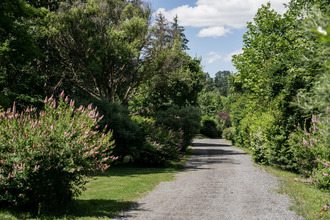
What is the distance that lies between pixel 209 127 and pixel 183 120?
29287mm

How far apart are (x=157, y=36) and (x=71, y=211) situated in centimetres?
1696

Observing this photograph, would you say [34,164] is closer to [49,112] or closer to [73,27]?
[49,112]

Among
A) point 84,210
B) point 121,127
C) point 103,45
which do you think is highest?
point 103,45

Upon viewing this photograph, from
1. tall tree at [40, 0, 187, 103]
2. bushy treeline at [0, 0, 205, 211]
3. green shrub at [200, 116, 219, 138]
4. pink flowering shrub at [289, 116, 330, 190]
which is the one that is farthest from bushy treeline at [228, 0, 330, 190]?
green shrub at [200, 116, 219, 138]

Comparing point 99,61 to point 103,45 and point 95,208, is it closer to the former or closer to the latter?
point 103,45

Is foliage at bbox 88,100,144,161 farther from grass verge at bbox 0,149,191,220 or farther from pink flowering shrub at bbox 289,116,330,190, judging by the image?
pink flowering shrub at bbox 289,116,330,190

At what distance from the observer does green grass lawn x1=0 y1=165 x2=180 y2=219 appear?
7355mm

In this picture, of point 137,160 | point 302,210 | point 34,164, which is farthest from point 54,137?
point 137,160

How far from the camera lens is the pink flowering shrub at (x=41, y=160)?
6.68 m

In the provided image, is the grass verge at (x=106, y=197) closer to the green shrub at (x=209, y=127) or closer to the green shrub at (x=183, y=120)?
the green shrub at (x=183, y=120)

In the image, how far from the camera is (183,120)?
27453mm

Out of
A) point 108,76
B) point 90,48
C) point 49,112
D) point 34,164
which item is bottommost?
point 34,164

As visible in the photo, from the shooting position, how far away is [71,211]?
7.68 meters

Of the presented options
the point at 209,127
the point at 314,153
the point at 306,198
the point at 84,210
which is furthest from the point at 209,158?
the point at 209,127
